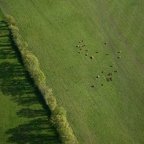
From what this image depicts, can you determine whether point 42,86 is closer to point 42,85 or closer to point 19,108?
point 42,85

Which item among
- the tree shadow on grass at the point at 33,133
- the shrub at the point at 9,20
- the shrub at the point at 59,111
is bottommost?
the tree shadow on grass at the point at 33,133

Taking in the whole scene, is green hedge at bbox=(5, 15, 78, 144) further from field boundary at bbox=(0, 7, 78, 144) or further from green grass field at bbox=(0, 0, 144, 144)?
green grass field at bbox=(0, 0, 144, 144)

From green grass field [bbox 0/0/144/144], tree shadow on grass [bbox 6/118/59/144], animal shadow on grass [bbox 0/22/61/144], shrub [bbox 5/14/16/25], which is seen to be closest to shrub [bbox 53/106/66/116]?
animal shadow on grass [bbox 0/22/61/144]

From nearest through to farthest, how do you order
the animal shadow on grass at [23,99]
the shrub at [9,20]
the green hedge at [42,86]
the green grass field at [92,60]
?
the green hedge at [42,86] < the animal shadow on grass at [23,99] < the green grass field at [92,60] < the shrub at [9,20]

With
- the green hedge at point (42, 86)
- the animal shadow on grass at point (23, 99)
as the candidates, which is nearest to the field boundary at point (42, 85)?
the green hedge at point (42, 86)

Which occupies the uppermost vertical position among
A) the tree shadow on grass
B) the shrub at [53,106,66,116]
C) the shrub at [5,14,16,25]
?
the shrub at [5,14,16,25]

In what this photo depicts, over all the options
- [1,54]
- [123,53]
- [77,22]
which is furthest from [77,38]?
[1,54]

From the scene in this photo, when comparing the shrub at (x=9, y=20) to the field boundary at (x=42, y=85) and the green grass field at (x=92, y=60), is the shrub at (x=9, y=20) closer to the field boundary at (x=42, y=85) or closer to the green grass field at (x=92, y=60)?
the field boundary at (x=42, y=85)
